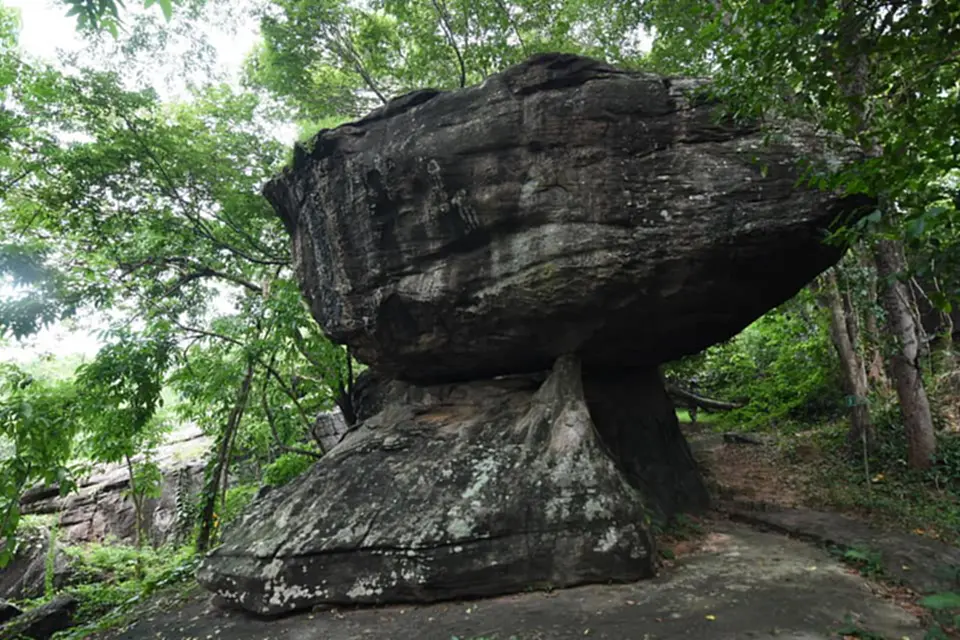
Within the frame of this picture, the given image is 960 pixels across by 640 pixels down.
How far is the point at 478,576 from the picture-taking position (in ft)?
18.7

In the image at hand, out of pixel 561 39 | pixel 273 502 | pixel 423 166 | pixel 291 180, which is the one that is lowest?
pixel 273 502

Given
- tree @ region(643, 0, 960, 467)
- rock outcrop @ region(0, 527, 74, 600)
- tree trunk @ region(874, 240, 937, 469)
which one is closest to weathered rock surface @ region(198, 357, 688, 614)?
tree @ region(643, 0, 960, 467)

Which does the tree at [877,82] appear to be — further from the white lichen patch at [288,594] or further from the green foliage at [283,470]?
the green foliage at [283,470]

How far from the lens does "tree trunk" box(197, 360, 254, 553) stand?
37.2ft

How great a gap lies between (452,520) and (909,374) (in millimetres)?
7382

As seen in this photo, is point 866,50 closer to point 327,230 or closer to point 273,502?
point 327,230

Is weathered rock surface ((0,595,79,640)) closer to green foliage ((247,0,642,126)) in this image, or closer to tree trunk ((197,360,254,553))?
tree trunk ((197,360,254,553))

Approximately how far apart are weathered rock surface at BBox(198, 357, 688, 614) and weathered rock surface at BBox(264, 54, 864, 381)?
126 cm

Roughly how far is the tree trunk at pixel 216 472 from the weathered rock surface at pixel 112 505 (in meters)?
3.61

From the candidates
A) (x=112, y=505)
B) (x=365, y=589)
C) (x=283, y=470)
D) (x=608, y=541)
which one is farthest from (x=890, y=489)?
(x=112, y=505)

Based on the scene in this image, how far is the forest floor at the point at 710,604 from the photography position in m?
4.45

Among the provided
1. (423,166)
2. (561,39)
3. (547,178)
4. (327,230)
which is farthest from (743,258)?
(561,39)

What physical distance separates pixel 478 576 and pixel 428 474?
147cm

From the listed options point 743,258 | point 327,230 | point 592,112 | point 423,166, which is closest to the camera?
point 743,258
